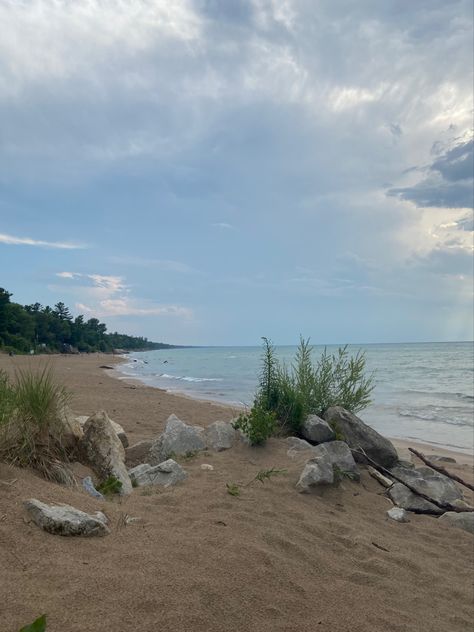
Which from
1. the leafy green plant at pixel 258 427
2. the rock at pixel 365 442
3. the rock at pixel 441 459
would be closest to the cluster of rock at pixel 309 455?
the rock at pixel 365 442

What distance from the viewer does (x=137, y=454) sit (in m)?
6.83

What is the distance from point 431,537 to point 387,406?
16206mm

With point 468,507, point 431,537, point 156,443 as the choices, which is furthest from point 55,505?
point 468,507

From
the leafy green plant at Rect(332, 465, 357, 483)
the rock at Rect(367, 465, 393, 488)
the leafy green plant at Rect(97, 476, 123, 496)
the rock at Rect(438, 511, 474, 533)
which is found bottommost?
the rock at Rect(438, 511, 474, 533)

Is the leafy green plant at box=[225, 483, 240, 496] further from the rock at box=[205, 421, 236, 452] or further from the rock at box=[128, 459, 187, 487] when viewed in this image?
the rock at box=[205, 421, 236, 452]

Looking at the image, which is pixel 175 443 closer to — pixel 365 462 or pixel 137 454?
pixel 137 454

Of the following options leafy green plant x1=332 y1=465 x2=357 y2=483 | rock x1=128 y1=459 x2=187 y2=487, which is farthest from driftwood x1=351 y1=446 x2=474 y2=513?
rock x1=128 y1=459 x2=187 y2=487

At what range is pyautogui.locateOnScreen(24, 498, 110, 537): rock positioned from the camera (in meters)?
3.21

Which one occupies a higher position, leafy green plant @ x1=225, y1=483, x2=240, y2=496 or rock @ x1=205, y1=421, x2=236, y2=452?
rock @ x1=205, y1=421, x2=236, y2=452

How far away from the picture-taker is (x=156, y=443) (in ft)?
22.4

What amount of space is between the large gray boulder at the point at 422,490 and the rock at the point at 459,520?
0.70ft

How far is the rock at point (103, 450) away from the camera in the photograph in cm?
506

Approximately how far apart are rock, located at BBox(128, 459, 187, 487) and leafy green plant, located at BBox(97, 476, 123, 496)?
0.55 m

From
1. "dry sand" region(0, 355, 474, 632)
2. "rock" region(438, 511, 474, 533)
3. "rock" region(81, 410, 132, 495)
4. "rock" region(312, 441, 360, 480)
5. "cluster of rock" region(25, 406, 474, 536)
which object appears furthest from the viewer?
"rock" region(312, 441, 360, 480)
